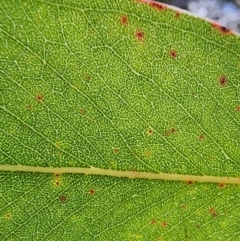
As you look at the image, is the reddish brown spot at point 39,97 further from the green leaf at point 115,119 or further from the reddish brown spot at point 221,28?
the reddish brown spot at point 221,28

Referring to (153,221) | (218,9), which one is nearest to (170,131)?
(153,221)

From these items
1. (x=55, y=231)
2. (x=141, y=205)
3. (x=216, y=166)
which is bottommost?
(x=55, y=231)

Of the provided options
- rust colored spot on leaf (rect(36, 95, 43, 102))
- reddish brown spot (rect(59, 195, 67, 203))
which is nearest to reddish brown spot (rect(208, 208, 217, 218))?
reddish brown spot (rect(59, 195, 67, 203))

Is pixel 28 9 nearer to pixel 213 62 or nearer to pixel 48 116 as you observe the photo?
pixel 48 116

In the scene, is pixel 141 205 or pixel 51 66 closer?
pixel 51 66

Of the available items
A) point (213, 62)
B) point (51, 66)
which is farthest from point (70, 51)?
point (213, 62)

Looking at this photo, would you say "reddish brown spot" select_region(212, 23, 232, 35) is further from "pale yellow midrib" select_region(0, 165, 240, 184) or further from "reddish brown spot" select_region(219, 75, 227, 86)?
"pale yellow midrib" select_region(0, 165, 240, 184)
